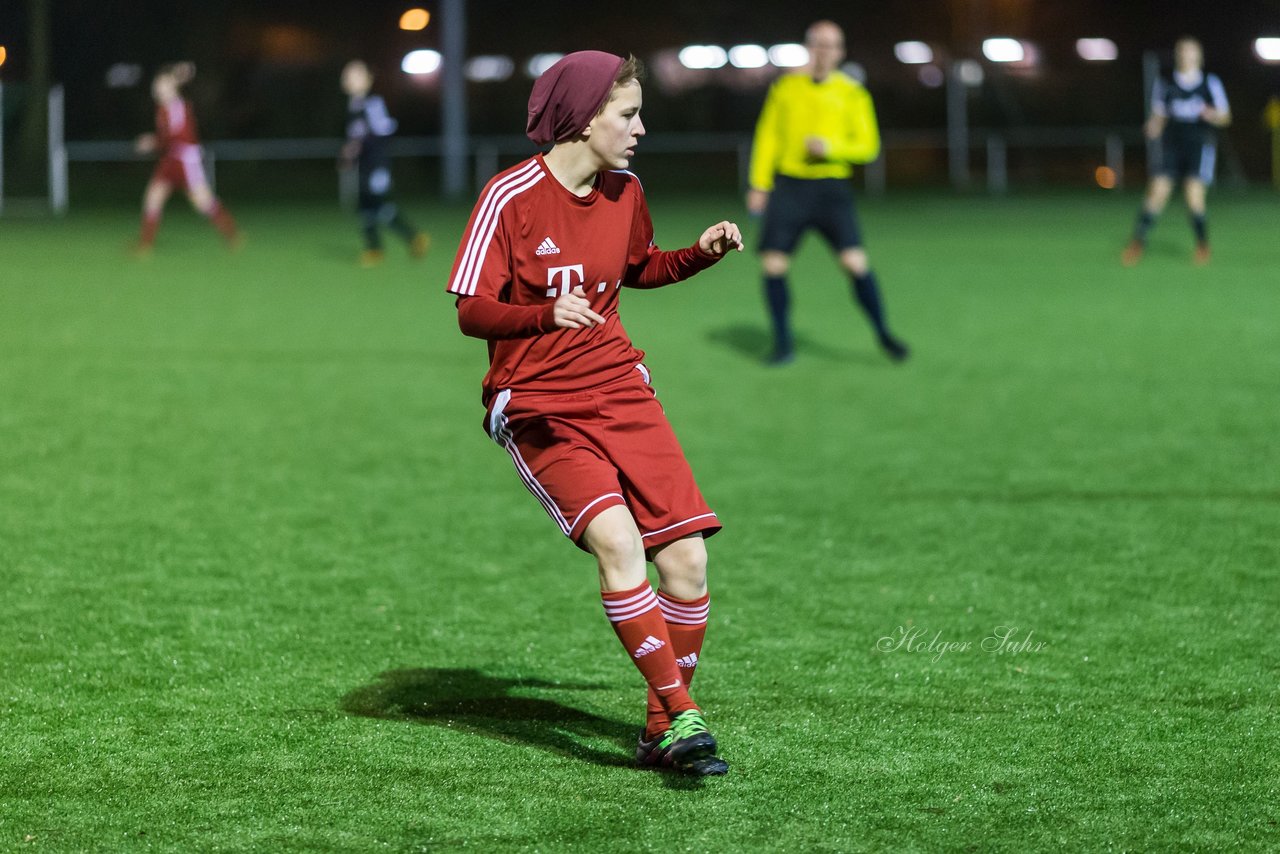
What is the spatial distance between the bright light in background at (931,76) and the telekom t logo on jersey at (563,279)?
37.0 meters

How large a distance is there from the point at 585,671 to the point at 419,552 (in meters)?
1.67

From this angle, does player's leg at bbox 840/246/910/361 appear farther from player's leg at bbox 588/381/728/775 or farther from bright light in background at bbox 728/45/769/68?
bright light in background at bbox 728/45/769/68

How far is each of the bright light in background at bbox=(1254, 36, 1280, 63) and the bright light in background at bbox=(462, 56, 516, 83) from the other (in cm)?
1812

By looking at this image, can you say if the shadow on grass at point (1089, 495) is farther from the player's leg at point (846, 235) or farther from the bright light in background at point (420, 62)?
the bright light in background at point (420, 62)

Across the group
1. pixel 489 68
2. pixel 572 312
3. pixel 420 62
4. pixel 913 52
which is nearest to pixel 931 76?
pixel 913 52

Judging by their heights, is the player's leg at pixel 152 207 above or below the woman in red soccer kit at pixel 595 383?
below

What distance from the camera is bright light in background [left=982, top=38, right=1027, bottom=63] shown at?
39.5 m

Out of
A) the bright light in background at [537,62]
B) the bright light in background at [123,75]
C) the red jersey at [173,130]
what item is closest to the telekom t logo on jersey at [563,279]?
the red jersey at [173,130]

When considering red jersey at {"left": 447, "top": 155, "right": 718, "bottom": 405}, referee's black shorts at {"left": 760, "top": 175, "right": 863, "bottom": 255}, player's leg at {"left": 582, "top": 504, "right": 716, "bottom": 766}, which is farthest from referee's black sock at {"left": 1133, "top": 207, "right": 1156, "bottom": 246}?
player's leg at {"left": 582, "top": 504, "right": 716, "bottom": 766}

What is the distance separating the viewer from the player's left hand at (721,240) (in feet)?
13.4

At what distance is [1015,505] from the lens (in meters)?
7.22

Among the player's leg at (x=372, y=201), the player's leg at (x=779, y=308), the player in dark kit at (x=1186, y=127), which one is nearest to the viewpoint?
the player's leg at (x=779, y=308)

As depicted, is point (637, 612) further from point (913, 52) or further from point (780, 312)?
point (913, 52)

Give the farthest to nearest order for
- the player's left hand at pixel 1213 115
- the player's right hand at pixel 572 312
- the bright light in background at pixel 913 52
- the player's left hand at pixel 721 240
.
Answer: the bright light in background at pixel 913 52 < the player's left hand at pixel 1213 115 < the player's left hand at pixel 721 240 < the player's right hand at pixel 572 312
